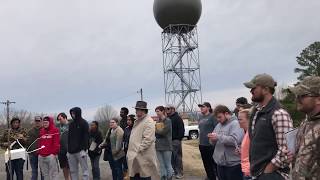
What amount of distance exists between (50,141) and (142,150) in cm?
351

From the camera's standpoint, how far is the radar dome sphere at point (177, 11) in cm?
3862

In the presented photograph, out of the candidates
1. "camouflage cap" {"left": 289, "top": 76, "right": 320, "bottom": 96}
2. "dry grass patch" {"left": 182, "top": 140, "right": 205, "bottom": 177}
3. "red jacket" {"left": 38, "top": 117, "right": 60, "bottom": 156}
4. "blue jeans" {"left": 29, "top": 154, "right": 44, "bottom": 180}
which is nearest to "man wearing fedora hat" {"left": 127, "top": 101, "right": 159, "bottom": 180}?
"red jacket" {"left": 38, "top": 117, "right": 60, "bottom": 156}

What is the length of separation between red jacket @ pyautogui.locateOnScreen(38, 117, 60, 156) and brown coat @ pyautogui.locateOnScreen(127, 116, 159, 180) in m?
3.28

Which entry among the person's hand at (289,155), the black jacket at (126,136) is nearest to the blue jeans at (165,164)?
the black jacket at (126,136)

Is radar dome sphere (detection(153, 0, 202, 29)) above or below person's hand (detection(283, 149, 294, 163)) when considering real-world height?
A: above

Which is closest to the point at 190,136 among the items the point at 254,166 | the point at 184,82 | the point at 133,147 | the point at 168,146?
the point at 184,82

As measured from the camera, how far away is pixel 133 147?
8.04 meters

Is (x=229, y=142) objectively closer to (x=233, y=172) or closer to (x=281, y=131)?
(x=233, y=172)

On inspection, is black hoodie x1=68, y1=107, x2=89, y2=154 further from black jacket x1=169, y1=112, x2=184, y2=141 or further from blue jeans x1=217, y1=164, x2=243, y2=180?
blue jeans x1=217, y1=164, x2=243, y2=180

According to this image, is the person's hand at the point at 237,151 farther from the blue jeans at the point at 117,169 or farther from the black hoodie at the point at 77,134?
the black hoodie at the point at 77,134

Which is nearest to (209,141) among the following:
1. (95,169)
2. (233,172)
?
(233,172)

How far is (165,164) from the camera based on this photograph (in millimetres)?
10969

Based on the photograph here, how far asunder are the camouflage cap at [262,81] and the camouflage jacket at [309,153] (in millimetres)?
951

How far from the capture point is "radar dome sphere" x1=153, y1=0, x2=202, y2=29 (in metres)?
38.6
